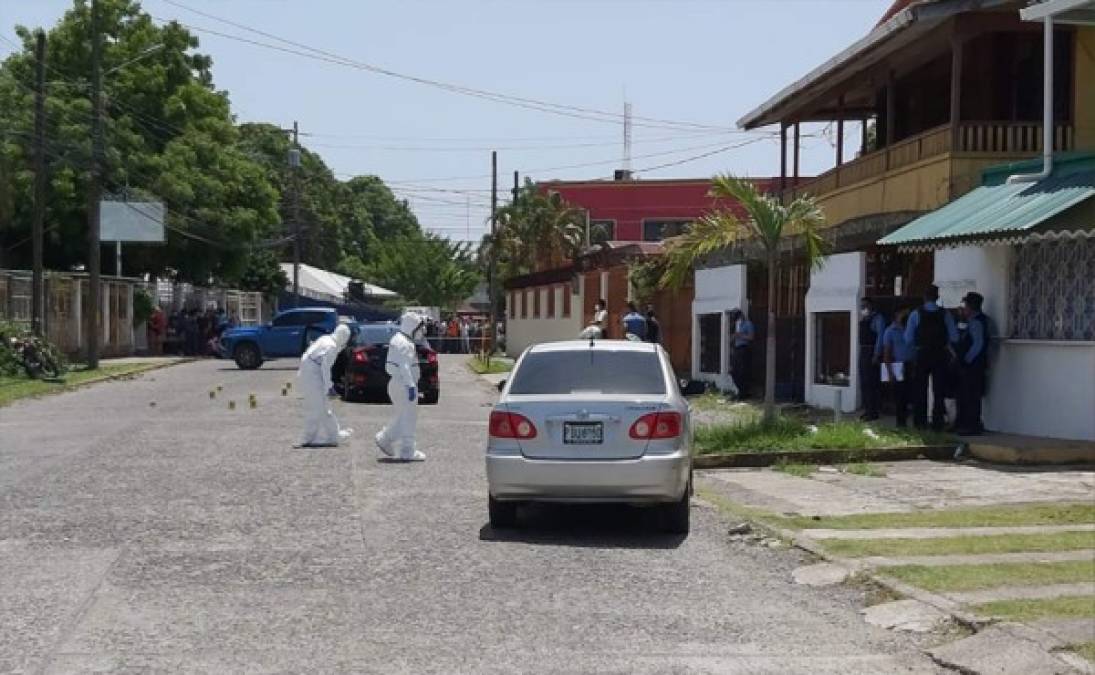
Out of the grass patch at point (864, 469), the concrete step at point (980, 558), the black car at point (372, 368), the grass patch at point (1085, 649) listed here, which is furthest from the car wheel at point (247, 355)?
the grass patch at point (1085, 649)

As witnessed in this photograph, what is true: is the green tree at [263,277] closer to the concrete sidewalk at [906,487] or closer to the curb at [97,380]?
the curb at [97,380]

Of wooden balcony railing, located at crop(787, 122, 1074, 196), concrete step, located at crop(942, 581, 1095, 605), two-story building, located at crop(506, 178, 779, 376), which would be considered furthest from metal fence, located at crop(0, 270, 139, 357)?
concrete step, located at crop(942, 581, 1095, 605)

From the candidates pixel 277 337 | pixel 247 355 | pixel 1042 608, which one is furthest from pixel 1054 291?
pixel 277 337

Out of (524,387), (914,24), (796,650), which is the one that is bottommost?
(796,650)

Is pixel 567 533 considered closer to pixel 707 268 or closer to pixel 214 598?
pixel 214 598

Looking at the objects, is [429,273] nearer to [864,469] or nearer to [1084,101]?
[1084,101]

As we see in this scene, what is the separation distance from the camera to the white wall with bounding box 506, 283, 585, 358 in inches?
1847

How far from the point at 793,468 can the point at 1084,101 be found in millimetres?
9517

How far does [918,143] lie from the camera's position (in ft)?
79.9

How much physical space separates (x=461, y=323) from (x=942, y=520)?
61.1 m

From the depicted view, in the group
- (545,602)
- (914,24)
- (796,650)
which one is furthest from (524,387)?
(914,24)

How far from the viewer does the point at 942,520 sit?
40.5ft

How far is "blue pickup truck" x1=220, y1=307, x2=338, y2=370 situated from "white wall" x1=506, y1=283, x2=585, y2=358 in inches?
304

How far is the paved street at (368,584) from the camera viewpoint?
791cm
